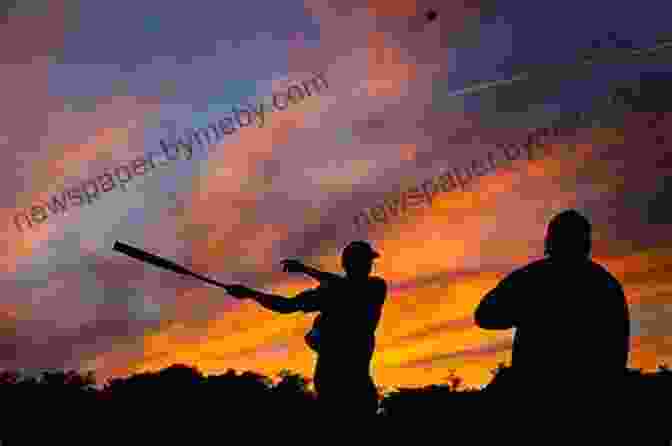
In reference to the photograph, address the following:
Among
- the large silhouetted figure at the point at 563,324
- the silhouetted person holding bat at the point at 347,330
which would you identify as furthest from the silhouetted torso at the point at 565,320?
the silhouetted person holding bat at the point at 347,330

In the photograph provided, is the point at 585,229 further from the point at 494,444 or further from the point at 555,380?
the point at 494,444

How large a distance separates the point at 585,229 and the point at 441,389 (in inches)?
2236

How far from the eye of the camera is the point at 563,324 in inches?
246

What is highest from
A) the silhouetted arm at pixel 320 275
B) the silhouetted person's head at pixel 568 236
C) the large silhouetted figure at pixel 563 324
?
the silhouetted arm at pixel 320 275

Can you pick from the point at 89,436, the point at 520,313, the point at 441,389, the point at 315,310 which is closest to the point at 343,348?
the point at 315,310

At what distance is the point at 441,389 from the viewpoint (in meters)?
61.8

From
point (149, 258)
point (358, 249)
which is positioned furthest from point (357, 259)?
point (149, 258)

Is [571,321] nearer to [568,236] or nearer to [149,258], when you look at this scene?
[568,236]

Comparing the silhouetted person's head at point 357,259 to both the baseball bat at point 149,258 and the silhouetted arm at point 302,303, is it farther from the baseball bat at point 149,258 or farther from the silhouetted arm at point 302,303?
the baseball bat at point 149,258

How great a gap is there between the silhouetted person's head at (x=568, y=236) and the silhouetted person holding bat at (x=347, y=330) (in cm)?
364

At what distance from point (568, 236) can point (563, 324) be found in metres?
0.62

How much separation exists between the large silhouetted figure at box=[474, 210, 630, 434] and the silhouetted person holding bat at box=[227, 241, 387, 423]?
3.52 meters

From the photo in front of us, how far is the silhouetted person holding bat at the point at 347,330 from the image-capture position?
955 cm

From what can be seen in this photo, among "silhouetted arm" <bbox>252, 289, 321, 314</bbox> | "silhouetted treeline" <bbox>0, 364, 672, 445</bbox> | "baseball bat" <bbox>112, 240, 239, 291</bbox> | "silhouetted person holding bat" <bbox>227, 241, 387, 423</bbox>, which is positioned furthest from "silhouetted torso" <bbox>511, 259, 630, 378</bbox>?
"silhouetted treeline" <bbox>0, 364, 672, 445</bbox>
